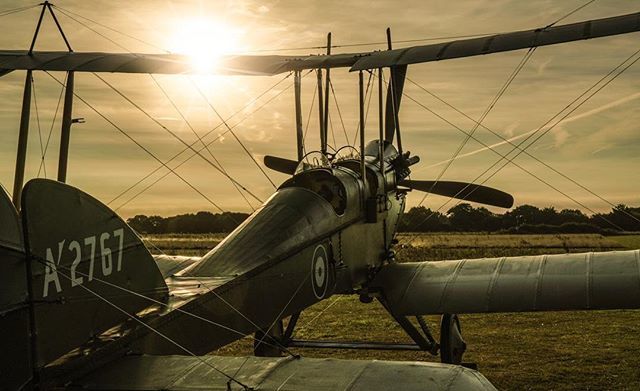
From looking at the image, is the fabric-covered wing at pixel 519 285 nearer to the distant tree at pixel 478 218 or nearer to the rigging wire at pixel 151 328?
the rigging wire at pixel 151 328

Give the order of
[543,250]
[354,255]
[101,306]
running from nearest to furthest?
[101,306] < [354,255] < [543,250]

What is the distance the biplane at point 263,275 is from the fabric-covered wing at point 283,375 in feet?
0.04

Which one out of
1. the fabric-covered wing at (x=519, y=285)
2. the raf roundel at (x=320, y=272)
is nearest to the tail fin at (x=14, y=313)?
the raf roundel at (x=320, y=272)

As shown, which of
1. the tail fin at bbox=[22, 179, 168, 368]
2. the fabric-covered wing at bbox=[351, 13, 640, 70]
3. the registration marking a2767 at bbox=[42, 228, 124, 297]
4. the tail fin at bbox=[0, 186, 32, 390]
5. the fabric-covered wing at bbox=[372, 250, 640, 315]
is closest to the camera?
the tail fin at bbox=[0, 186, 32, 390]

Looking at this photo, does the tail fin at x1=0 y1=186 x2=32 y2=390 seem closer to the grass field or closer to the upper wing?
the upper wing

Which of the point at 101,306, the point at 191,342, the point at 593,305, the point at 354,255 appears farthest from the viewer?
the point at 354,255

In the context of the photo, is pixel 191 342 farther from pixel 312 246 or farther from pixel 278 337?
pixel 278 337

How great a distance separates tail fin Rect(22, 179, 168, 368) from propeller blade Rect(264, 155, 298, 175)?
7.28 meters

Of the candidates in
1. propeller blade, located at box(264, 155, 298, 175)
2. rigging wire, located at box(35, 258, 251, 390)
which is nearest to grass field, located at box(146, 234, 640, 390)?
propeller blade, located at box(264, 155, 298, 175)

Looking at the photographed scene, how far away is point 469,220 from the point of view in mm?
63938

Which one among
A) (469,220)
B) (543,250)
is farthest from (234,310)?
(469,220)

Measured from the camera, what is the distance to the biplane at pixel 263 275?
4.49 m

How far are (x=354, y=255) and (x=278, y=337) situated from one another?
69.0 inches

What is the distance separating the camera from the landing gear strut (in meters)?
9.62
